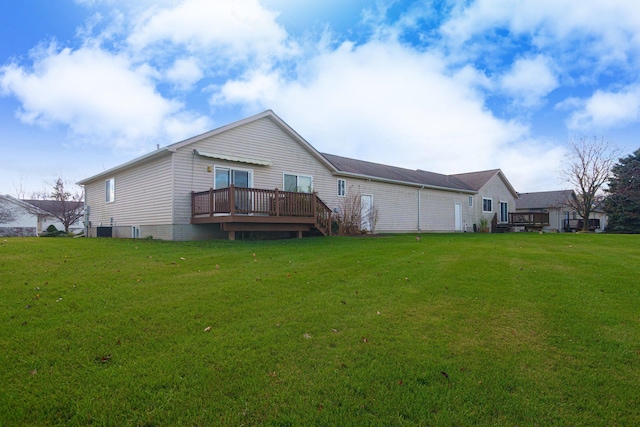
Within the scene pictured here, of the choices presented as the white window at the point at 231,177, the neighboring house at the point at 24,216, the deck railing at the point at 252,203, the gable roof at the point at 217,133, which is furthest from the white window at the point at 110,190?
the neighboring house at the point at 24,216

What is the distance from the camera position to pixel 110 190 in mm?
17953

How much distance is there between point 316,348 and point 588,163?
32.1 metres

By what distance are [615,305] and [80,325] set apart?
21.4ft

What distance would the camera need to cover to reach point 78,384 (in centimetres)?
279

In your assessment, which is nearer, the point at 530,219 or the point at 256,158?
the point at 256,158

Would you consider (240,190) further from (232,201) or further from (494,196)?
(494,196)

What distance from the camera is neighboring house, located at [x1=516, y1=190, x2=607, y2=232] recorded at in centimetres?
3625

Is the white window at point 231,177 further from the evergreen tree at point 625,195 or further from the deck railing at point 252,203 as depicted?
the evergreen tree at point 625,195

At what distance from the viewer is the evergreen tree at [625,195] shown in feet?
93.2

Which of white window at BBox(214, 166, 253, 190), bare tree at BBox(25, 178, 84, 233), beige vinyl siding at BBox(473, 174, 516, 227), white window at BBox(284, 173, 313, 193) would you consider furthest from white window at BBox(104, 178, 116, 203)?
beige vinyl siding at BBox(473, 174, 516, 227)

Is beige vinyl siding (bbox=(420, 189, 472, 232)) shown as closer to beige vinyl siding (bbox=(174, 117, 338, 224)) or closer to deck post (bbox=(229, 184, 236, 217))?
beige vinyl siding (bbox=(174, 117, 338, 224))

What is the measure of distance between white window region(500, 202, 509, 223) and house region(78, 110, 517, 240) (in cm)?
1312

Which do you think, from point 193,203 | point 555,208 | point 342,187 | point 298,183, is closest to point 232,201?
point 193,203

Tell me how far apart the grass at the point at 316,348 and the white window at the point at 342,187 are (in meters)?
12.3
